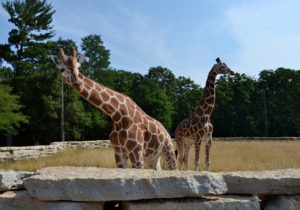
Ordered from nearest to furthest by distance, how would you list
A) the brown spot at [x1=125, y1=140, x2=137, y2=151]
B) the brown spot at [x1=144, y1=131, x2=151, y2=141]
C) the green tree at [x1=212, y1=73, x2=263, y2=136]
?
the brown spot at [x1=125, y1=140, x2=137, y2=151], the brown spot at [x1=144, y1=131, x2=151, y2=141], the green tree at [x1=212, y1=73, x2=263, y2=136]

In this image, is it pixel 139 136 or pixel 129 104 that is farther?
pixel 129 104

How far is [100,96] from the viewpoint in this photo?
19.2 feet

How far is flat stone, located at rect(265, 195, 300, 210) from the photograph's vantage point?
13.7 ft

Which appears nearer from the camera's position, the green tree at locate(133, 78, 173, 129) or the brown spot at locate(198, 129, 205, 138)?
the brown spot at locate(198, 129, 205, 138)

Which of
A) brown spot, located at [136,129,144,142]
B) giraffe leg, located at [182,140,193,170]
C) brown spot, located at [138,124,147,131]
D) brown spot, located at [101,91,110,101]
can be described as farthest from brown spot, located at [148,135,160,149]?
giraffe leg, located at [182,140,193,170]

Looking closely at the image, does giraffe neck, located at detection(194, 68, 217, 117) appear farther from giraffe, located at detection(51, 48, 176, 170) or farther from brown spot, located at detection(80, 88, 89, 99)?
brown spot, located at detection(80, 88, 89, 99)

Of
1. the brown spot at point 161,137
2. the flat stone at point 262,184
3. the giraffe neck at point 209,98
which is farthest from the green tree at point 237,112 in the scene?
the flat stone at point 262,184

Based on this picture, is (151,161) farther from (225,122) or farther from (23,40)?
(225,122)

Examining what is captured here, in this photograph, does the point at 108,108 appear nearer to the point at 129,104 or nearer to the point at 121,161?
the point at 129,104

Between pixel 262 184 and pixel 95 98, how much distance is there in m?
2.61

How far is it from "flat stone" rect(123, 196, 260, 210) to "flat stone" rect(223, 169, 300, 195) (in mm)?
174

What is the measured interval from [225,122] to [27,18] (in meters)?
26.4

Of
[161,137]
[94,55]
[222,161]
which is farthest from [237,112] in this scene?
[161,137]

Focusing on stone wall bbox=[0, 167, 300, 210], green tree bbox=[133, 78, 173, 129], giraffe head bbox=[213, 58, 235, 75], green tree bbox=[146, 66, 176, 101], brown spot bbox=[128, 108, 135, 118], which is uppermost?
green tree bbox=[146, 66, 176, 101]
